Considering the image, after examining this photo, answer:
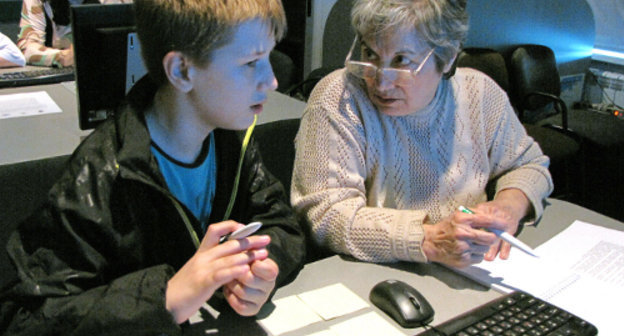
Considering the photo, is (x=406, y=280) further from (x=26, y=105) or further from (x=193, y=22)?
(x=26, y=105)

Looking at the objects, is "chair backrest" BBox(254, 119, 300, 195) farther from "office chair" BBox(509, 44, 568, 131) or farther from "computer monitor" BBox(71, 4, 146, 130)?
"office chair" BBox(509, 44, 568, 131)

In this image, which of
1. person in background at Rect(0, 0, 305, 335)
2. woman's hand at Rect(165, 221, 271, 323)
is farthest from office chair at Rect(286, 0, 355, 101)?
woman's hand at Rect(165, 221, 271, 323)

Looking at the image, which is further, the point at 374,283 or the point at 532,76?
the point at 532,76

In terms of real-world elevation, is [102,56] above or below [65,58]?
above

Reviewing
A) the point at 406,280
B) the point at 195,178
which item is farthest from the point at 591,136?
the point at 195,178

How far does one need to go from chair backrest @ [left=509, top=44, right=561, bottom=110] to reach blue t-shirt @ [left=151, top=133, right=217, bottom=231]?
9.49ft

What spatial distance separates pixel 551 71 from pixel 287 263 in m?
3.36

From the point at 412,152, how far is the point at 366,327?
1.89ft

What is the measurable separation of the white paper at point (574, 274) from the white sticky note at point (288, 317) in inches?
14.0

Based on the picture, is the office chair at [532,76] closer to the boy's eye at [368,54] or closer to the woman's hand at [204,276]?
the boy's eye at [368,54]

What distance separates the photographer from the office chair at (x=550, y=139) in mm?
2939

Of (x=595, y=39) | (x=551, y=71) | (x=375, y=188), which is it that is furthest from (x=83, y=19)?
(x=595, y=39)

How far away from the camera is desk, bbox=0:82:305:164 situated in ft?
4.97

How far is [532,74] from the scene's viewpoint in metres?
3.66
